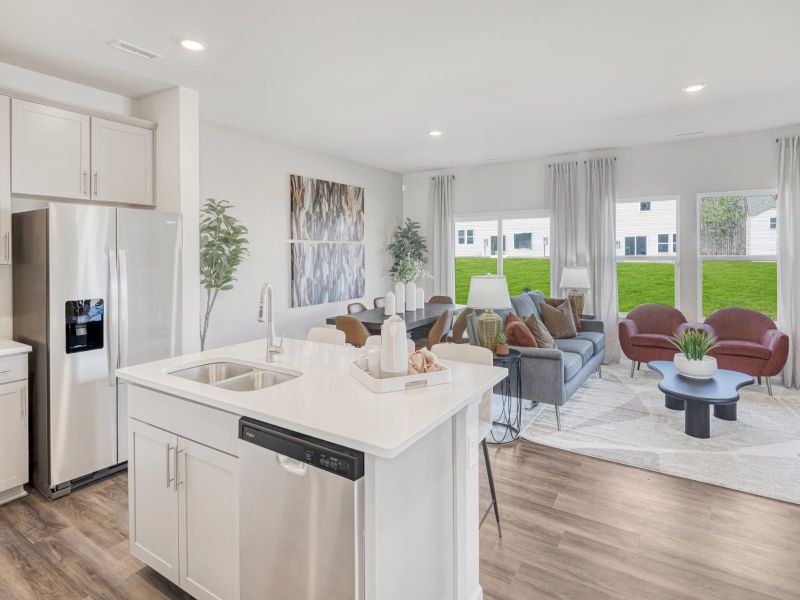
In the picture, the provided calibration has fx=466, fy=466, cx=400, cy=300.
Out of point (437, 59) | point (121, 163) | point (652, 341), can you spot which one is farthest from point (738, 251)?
point (121, 163)

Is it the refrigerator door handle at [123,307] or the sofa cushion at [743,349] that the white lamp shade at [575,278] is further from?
the refrigerator door handle at [123,307]

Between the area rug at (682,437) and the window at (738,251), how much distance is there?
1291 millimetres

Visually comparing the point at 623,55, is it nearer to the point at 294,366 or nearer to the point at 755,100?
the point at 755,100

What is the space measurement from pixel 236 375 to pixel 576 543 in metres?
1.96

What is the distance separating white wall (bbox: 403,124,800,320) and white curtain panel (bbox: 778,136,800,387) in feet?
0.47

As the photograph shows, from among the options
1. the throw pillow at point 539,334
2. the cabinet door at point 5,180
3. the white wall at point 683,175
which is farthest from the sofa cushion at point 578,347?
the cabinet door at point 5,180

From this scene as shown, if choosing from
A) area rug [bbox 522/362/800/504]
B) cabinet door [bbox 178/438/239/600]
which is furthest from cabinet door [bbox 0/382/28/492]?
area rug [bbox 522/362/800/504]

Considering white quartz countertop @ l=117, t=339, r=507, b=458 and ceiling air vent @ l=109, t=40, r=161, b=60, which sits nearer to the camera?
white quartz countertop @ l=117, t=339, r=507, b=458

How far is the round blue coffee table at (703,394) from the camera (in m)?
3.51

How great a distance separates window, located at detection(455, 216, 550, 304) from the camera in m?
6.98

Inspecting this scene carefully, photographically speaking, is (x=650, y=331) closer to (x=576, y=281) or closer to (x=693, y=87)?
(x=576, y=281)

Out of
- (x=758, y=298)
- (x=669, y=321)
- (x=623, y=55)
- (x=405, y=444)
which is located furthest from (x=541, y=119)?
(x=405, y=444)

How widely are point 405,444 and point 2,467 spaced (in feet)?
9.49

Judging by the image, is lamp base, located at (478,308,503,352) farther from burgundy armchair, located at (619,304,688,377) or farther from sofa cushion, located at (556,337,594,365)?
burgundy armchair, located at (619,304,688,377)
